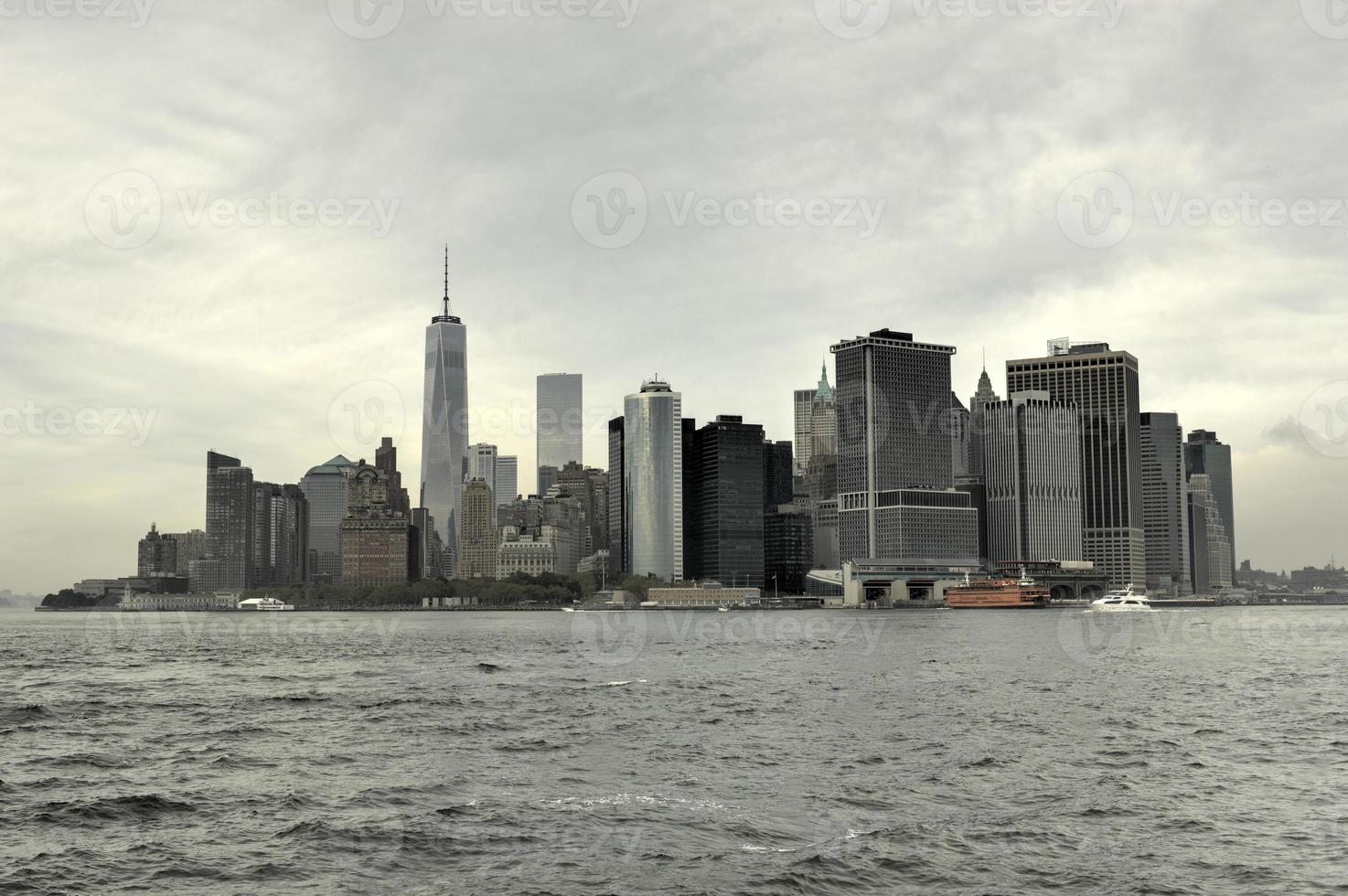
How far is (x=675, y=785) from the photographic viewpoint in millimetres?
45812

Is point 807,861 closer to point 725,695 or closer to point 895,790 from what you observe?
point 895,790

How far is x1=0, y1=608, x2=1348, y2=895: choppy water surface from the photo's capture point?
33.7 metres

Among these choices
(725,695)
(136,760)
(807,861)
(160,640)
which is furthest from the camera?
(160,640)

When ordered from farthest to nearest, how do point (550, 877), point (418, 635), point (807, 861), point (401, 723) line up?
point (418, 635), point (401, 723), point (807, 861), point (550, 877)

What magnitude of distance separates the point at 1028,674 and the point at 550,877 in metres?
75.1

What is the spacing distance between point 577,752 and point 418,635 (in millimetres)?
148348

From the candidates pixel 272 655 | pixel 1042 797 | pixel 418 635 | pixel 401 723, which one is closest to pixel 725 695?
pixel 401 723

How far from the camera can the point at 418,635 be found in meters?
196

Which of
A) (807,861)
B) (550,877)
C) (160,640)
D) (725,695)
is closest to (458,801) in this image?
(550,877)

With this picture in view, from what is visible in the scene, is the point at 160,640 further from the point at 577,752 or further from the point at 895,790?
the point at 895,790

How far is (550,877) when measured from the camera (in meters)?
32.7

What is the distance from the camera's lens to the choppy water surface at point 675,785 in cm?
3372

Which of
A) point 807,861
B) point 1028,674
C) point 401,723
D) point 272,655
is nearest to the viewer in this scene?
point 807,861

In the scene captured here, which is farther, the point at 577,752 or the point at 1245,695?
the point at 1245,695
